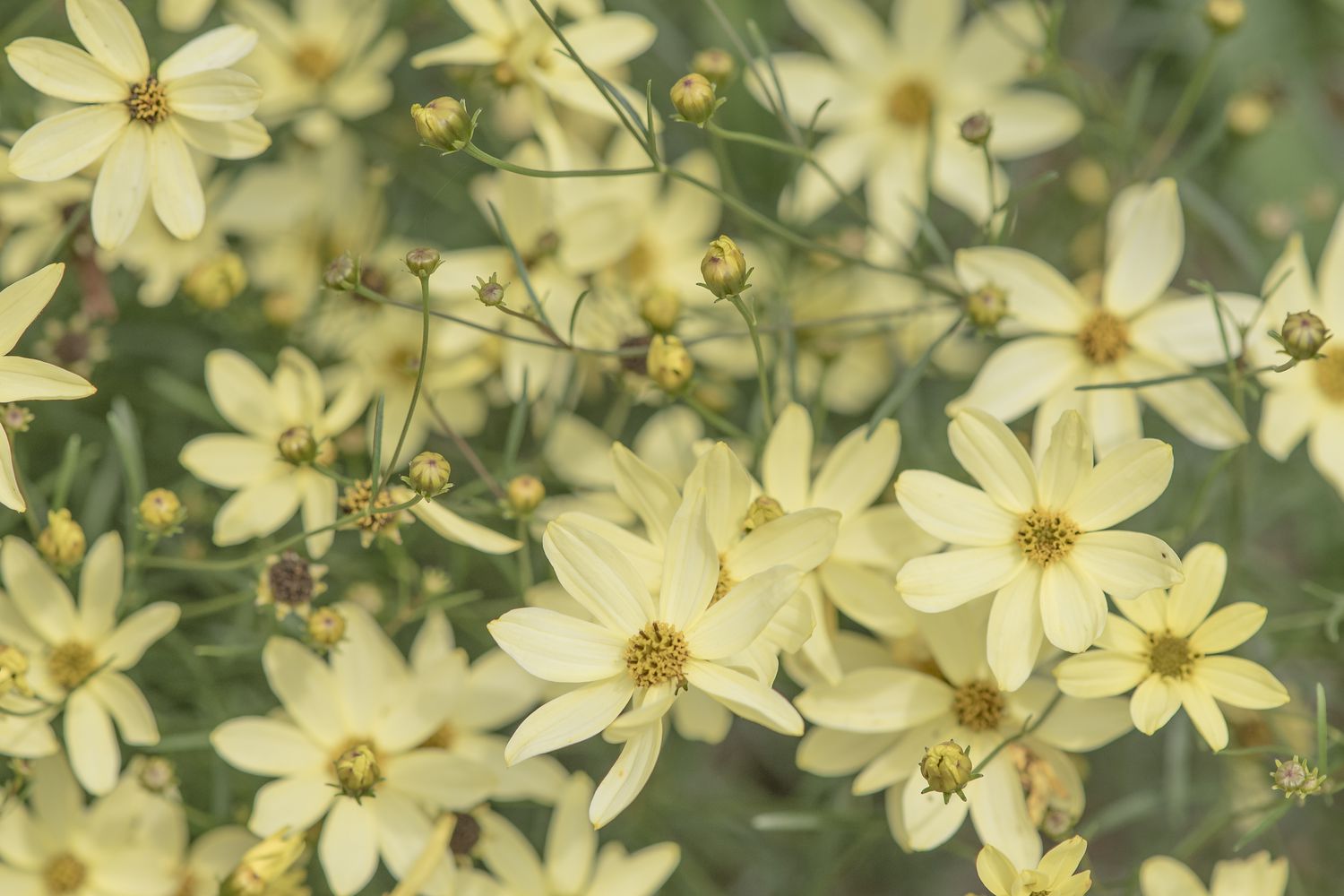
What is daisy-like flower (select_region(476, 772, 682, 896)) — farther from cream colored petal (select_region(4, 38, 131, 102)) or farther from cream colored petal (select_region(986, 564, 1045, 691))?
cream colored petal (select_region(4, 38, 131, 102))

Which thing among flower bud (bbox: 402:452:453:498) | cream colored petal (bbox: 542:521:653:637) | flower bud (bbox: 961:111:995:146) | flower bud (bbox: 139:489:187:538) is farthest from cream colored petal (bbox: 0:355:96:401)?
flower bud (bbox: 961:111:995:146)

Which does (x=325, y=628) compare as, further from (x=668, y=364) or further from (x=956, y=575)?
(x=956, y=575)

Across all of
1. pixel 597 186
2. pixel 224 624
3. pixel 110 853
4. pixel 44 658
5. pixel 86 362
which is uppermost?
pixel 597 186

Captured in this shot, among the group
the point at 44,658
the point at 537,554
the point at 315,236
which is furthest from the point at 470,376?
the point at 44,658

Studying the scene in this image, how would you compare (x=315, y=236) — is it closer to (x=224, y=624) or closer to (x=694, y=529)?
(x=224, y=624)

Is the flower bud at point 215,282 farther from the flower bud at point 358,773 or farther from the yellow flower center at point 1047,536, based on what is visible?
the yellow flower center at point 1047,536

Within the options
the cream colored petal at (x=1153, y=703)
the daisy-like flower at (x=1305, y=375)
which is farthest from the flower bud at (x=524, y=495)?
the daisy-like flower at (x=1305, y=375)
